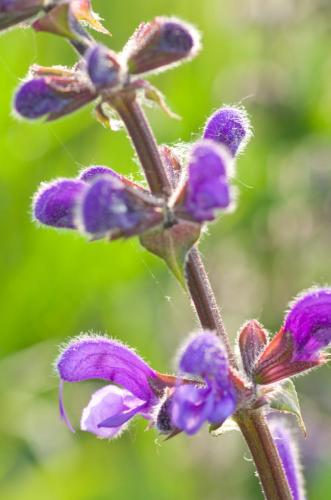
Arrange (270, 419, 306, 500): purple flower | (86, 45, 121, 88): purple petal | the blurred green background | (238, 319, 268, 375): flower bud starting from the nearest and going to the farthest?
(86, 45, 121, 88): purple petal → (238, 319, 268, 375): flower bud → (270, 419, 306, 500): purple flower → the blurred green background

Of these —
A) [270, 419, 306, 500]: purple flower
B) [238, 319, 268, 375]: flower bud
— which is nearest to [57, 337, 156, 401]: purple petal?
[238, 319, 268, 375]: flower bud

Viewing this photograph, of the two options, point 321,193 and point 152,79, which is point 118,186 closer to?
point 321,193

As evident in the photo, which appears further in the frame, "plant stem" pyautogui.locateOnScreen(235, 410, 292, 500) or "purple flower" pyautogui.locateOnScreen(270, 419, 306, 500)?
"purple flower" pyautogui.locateOnScreen(270, 419, 306, 500)

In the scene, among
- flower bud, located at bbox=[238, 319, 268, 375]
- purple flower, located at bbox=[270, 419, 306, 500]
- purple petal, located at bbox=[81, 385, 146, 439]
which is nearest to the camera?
flower bud, located at bbox=[238, 319, 268, 375]

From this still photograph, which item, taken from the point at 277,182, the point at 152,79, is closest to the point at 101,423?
the point at 277,182

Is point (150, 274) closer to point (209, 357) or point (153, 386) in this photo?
point (153, 386)

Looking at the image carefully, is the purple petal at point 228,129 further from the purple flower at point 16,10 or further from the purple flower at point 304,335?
the purple flower at point 16,10

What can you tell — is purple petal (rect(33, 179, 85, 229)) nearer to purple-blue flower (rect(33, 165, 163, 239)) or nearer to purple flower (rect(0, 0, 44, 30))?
purple-blue flower (rect(33, 165, 163, 239))
